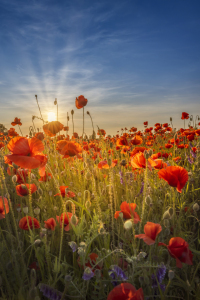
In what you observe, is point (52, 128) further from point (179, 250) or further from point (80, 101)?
point (179, 250)

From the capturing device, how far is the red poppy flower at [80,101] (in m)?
2.58

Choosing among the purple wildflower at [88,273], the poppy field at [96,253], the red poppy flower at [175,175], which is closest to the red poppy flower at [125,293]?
the poppy field at [96,253]

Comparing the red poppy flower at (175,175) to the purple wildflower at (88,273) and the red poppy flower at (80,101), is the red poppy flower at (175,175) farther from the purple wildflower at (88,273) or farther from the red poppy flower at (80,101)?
the red poppy flower at (80,101)

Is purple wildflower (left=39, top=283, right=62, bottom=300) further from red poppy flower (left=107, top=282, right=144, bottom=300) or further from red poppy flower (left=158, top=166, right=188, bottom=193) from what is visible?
red poppy flower (left=158, top=166, right=188, bottom=193)

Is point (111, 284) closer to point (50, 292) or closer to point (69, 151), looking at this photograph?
point (50, 292)

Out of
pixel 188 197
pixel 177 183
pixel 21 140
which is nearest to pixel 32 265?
pixel 21 140

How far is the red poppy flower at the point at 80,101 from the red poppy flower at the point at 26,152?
120 centimetres

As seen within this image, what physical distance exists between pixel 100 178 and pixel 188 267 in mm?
1857

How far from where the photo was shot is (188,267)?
1496 mm

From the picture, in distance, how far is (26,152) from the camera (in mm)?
1514

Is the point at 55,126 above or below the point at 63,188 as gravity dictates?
above

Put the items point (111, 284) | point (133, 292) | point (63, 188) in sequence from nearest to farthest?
point (133, 292) → point (111, 284) → point (63, 188)

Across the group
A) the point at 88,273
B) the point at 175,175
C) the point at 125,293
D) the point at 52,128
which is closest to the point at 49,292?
the point at 88,273

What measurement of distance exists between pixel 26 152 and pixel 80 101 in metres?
1.28
